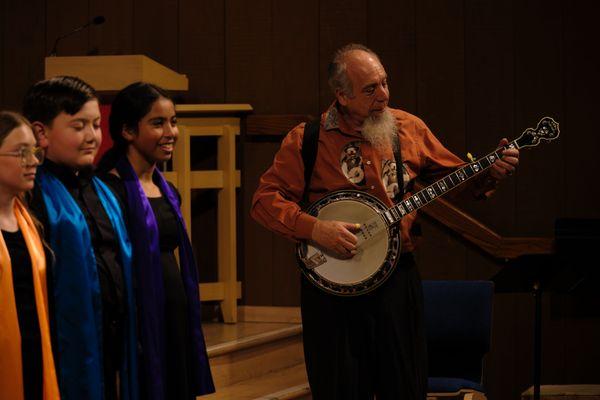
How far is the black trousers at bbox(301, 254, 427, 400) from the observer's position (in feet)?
10.8

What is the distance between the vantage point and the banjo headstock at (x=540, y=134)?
351cm

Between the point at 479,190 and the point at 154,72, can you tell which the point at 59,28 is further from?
the point at 479,190

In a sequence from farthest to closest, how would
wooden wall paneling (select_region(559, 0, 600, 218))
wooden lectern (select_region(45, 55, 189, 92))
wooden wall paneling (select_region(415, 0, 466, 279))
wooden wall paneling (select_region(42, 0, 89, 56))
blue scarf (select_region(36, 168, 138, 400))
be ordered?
wooden wall paneling (select_region(42, 0, 89, 56))
wooden wall paneling (select_region(415, 0, 466, 279))
wooden wall paneling (select_region(559, 0, 600, 218))
wooden lectern (select_region(45, 55, 189, 92))
blue scarf (select_region(36, 168, 138, 400))

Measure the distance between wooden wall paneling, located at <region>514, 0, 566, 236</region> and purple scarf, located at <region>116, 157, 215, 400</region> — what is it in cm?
256

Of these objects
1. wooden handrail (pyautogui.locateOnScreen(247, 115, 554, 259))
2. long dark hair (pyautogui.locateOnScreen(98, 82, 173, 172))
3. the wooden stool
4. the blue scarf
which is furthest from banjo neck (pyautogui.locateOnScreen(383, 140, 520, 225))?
wooden handrail (pyautogui.locateOnScreen(247, 115, 554, 259))

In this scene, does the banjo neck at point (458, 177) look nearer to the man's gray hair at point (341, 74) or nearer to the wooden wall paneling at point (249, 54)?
the man's gray hair at point (341, 74)

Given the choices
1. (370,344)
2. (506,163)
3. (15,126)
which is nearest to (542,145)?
(506,163)

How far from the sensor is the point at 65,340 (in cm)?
270

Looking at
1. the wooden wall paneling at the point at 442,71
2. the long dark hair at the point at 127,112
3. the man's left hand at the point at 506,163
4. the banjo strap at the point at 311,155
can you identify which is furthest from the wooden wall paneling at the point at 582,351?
the long dark hair at the point at 127,112

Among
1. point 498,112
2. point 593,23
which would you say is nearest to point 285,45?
point 498,112

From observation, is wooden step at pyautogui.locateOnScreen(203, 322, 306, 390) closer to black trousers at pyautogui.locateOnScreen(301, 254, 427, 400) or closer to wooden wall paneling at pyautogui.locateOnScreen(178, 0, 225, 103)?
wooden wall paneling at pyautogui.locateOnScreen(178, 0, 225, 103)

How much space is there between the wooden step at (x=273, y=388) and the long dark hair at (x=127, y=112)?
1.63 meters

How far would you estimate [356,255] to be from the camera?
3.40 meters

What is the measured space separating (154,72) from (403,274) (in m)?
2.41
